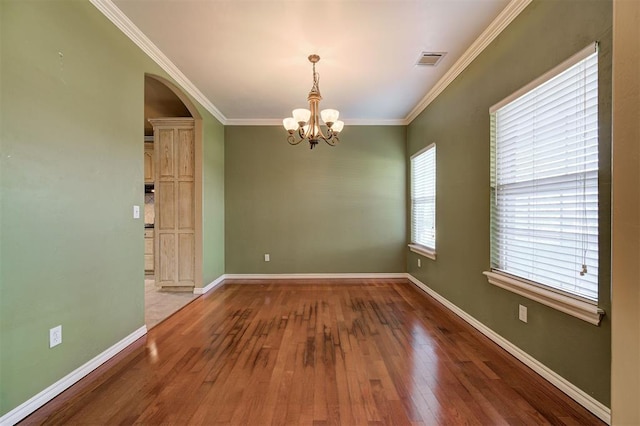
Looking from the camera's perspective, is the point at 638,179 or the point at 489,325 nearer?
the point at 638,179

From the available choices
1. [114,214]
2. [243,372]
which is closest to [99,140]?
[114,214]

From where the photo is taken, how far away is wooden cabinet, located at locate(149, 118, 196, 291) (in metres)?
4.25

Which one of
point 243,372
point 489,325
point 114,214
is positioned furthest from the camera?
point 489,325

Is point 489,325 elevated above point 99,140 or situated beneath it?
situated beneath

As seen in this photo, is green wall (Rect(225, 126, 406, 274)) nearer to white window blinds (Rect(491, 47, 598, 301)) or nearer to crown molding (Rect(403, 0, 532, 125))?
crown molding (Rect(403, 0, 532, 125))

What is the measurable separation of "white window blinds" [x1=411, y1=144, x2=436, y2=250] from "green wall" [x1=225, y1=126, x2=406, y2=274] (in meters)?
0.29

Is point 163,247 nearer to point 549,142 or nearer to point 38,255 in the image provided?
point 38,255

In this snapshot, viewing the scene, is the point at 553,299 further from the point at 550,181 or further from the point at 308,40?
the point at 308,40

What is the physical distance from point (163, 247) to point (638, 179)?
4.80 metres

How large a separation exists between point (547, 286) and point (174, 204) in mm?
4457

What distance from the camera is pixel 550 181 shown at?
1.96 meters

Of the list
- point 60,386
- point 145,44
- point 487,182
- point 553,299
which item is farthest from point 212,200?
point 553,299

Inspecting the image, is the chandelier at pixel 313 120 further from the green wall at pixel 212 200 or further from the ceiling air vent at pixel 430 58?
the green wall at pixel 212 200

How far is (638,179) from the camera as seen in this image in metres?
0.62
